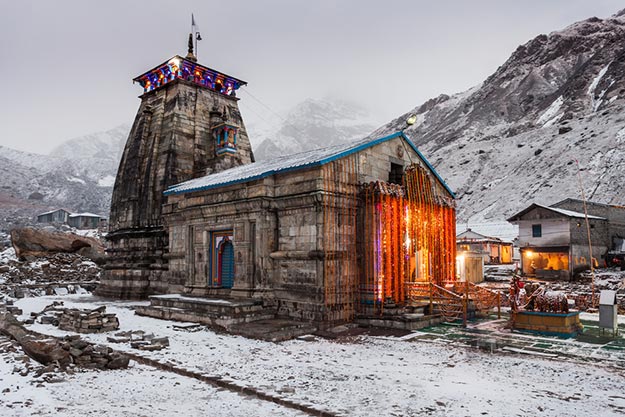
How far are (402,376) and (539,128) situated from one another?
99619 millimetres

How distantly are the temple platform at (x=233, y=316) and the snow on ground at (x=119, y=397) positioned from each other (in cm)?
448

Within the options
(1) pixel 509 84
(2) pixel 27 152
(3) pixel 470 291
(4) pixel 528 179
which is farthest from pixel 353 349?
(2) pixel 27 152

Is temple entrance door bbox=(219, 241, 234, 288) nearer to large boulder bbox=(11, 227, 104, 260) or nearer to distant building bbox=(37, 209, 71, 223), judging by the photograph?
large boulder bbox=(11, 227, 104, 260)

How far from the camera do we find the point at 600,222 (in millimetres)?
39344

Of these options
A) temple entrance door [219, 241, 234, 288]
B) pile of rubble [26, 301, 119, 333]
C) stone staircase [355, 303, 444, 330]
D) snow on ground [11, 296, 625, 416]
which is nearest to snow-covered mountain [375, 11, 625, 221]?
stone staircase [355, 303, 444, 330]

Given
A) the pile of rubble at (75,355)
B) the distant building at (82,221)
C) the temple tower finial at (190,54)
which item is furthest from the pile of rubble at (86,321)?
the distant building at (82,221)

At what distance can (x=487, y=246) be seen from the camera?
2013 inches

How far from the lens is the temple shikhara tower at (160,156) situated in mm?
25141

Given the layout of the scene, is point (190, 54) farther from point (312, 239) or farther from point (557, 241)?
point (557, 241)

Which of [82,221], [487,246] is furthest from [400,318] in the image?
[82,221]

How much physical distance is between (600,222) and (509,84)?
114 m

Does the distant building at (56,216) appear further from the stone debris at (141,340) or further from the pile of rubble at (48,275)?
the stone debris at (141,340)

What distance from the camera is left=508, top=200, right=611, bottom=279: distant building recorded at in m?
36.7

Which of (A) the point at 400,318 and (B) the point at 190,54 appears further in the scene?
(B) the point at 190,54
